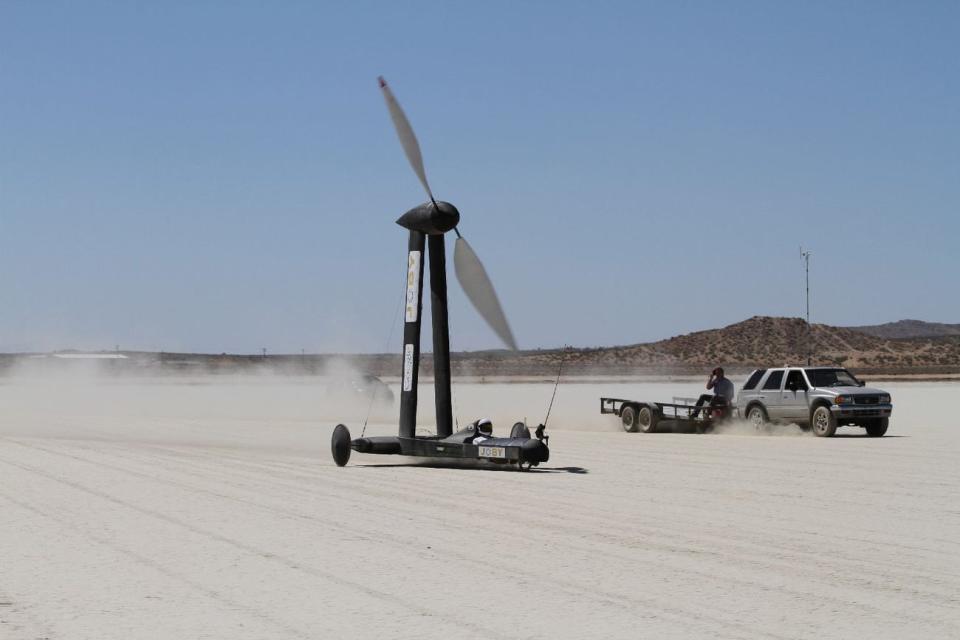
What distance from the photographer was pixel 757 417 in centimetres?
3122

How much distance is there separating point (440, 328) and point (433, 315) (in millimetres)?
263

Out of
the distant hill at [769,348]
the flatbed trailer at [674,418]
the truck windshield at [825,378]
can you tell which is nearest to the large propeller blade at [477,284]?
the flatbed trailer at [674,418]

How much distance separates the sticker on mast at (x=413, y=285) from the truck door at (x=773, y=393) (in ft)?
41.3

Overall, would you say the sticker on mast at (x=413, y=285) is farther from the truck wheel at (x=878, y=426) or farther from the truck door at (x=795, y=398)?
the truck wheel at (x=878, y=426)

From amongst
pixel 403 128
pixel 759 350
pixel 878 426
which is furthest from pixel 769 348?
pixel 403 128

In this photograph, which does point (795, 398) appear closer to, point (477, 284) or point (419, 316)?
point (477, 284)

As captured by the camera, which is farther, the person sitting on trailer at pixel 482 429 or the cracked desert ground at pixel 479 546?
the person sitting on trailer at pixel 482 429

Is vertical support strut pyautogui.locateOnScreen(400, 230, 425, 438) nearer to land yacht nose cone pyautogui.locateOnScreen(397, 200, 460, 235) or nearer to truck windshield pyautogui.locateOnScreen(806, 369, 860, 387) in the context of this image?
land yacht nose cone pyautogui.locateOnScreen(397, 200, 460, 235)

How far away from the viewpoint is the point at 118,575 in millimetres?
10273

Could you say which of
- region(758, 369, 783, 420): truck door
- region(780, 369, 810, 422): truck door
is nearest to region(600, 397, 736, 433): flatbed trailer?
region(758, 369, 783, 420): truck door

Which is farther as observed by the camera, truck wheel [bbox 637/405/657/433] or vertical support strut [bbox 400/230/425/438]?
truck wheel [bbox 637/405/657/433]

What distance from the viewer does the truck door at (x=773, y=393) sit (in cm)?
3080

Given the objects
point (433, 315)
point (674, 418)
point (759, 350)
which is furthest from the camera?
point (759, 350)

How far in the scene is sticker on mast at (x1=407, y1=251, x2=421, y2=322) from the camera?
21656 millimetres
